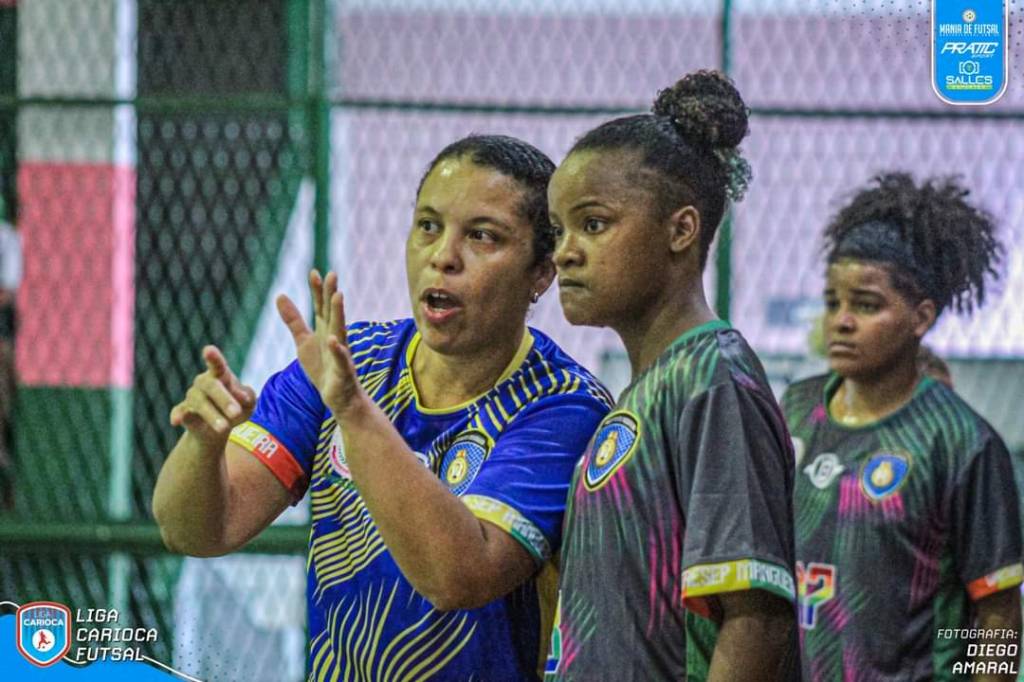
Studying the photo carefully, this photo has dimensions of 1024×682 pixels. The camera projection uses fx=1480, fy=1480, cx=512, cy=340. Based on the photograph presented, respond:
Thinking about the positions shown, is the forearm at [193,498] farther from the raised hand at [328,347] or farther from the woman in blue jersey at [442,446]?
the raised hand at [328,347]

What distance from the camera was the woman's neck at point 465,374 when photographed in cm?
184

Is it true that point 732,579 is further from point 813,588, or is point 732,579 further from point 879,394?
point 879,394

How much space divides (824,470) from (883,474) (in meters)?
0.11

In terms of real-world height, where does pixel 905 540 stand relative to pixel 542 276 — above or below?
below

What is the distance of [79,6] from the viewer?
3537mm

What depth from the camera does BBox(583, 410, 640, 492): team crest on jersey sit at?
63.6 inches

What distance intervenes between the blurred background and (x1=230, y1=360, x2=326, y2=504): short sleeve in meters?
1.44

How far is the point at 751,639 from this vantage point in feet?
4.97

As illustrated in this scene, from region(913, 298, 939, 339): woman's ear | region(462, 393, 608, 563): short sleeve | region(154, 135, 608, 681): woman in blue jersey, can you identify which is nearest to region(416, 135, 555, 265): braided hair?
region(154, 135, 608, 681): woman in blue jersey

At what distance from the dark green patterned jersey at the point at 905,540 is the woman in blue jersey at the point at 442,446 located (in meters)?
0.78

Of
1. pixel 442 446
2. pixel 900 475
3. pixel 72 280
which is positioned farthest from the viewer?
pixel 72 280

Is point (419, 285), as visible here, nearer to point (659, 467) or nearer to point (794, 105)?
point (659, 467)

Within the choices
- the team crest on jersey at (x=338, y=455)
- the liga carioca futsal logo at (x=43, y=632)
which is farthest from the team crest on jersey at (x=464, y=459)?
the liga carioca futsal logo at (x=43, y=632)

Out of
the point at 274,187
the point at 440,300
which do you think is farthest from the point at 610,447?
the point at 274,187
